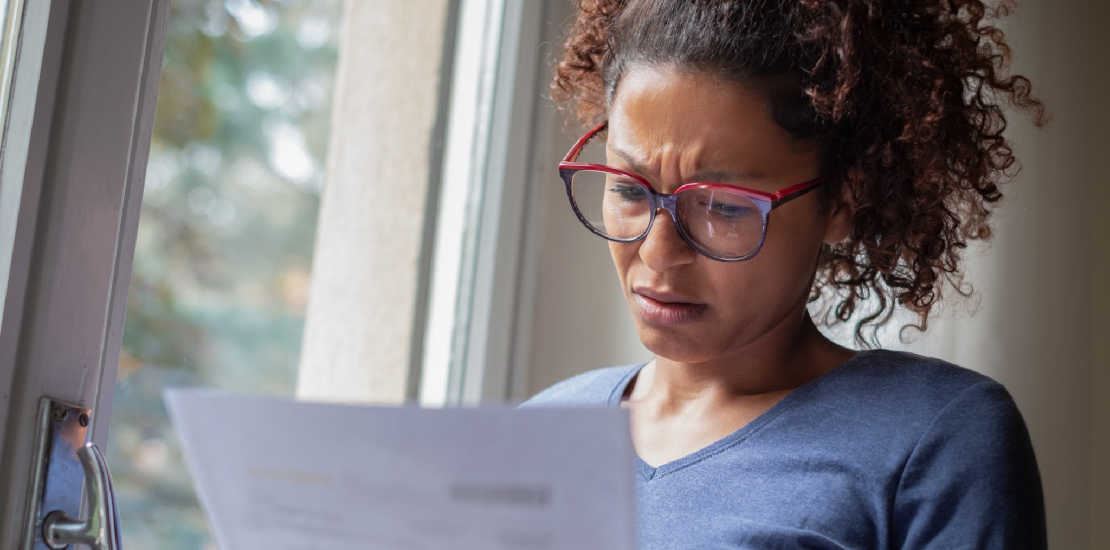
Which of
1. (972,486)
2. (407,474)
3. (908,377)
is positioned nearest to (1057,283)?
(908,377)

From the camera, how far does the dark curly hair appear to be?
3.31 ft

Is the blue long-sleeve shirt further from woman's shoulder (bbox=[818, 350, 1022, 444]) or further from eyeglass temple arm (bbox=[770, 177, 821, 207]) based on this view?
eyeglass temple arm (bbox=[770, 177, 821, 207])

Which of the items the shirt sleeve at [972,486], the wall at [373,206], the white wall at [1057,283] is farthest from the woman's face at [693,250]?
the wall at [373,206]

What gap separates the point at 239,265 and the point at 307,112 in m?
0.26

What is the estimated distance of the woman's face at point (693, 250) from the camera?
0.98 metres

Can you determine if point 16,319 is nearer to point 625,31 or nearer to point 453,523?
point 453,523

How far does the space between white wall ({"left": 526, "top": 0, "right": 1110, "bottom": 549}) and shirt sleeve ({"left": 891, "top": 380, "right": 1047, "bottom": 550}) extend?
404 mm

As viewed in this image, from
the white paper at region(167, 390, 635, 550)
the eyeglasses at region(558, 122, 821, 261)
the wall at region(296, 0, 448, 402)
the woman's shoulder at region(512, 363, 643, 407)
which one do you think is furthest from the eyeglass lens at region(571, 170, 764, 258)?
the wall at region(296, 0, 448, 402)

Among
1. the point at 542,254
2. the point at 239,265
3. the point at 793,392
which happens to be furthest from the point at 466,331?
the point at 793,392

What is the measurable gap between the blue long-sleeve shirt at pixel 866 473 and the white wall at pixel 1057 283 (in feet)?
1.16

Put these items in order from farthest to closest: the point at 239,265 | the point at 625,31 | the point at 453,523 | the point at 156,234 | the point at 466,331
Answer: the point at 466,331
the point at 239,265
the point at 156,234
the point at 625,31
the point at 453,523

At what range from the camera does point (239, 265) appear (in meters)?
1.56

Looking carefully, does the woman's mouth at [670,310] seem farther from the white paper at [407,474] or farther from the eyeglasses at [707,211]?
the white paper at [407,474]

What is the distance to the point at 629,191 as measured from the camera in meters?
1.04
